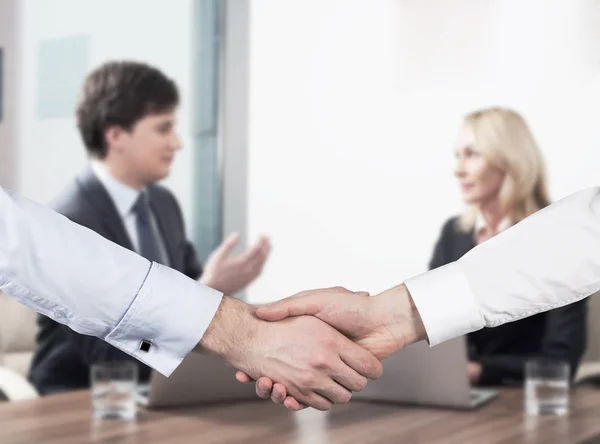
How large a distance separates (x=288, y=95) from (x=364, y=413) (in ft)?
9.91

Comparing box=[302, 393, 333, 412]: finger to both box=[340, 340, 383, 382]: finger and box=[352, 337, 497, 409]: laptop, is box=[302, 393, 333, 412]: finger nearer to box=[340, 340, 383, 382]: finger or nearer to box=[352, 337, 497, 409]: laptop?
box=[340, 340, 383, 382]: finger

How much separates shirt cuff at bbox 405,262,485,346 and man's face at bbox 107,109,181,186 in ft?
7.12

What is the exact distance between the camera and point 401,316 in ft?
5.59

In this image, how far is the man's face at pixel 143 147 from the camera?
11.8 ft

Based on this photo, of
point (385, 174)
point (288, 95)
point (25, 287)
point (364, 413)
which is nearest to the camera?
point (25, 287)

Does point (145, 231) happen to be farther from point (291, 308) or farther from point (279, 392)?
point (279, 392)

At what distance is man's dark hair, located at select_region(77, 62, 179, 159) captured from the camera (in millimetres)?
3631

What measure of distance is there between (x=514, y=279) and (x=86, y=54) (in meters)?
3.18

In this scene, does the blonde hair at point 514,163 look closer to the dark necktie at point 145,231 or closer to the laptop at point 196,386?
the dark necktie at point 145,231

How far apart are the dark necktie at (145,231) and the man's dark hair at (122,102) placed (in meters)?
0.62

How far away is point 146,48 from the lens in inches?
168

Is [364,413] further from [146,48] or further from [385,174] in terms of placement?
[146,48]

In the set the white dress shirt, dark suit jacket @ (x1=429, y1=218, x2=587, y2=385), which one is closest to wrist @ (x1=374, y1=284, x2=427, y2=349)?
dark suit jacket @ (x1=429, y1=218, x2=587, y2=385)

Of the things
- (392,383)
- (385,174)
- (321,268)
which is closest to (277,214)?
(321,268)
